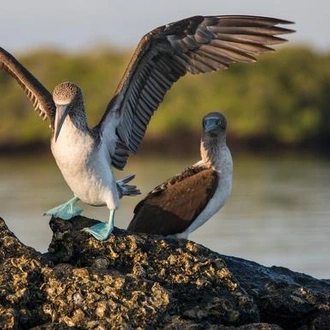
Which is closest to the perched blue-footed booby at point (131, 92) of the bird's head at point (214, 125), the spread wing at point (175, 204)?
the spread wing at point (175, 204)

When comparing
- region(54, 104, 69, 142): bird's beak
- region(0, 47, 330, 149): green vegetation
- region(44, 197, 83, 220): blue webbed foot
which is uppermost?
region(0, 47, 330, 149): green vegetation

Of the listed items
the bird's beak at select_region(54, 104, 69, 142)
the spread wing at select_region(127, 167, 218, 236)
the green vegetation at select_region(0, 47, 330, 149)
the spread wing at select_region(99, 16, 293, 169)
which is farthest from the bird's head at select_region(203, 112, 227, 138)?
the green vegetation at select_region(0, 47, 330, 149)

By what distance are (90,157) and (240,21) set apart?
2200 millimetres

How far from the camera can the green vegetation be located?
184 feet

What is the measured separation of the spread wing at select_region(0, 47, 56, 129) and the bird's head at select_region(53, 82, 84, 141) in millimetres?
408

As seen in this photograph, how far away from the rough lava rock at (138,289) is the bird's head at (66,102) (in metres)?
1.02

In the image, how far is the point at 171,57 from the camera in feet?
41.2

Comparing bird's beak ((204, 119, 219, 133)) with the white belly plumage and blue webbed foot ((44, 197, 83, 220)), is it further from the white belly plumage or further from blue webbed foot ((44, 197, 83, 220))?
blue webbed foot ((44, 197, 83, 220))

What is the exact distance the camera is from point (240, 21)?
40.9 feet

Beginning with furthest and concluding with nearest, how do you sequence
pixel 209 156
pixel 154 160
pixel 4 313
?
pixel 154 160
pixel 209 156
pixel 4 313

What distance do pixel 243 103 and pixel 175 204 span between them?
43.2 metres

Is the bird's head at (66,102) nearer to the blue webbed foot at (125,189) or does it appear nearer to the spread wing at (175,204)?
the blue webbed foot at (125,189)

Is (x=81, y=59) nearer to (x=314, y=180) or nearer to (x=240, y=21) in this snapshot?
(x=314, y=180)

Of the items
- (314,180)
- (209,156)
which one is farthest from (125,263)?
(314,180)
